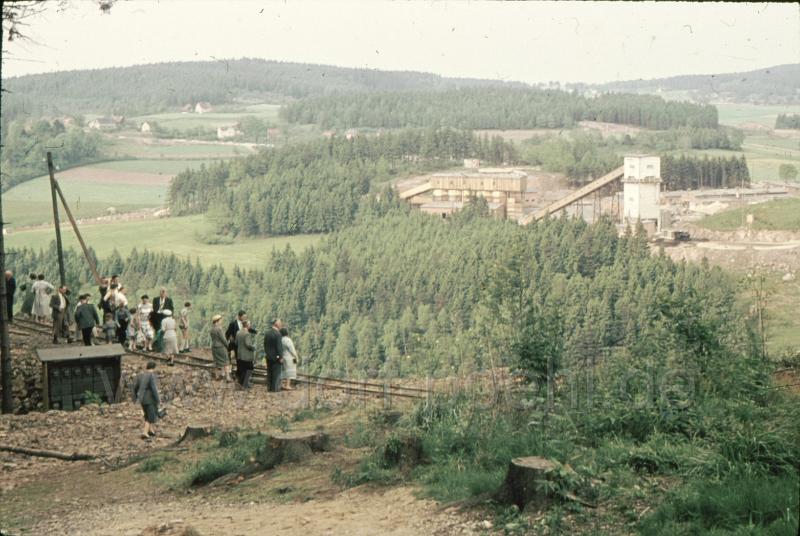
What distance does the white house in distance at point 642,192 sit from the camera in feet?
202

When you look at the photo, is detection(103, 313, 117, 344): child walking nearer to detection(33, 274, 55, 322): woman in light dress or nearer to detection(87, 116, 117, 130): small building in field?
detection(33, 274, 55, 322): woman in light dress

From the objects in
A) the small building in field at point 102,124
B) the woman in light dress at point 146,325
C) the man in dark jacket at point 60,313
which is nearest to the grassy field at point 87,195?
the small building in field at point 102,124

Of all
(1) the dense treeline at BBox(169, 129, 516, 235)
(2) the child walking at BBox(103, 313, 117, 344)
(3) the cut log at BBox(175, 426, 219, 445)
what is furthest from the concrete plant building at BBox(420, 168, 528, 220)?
(3) the cut log at BBox(175, 426, 219, 445)

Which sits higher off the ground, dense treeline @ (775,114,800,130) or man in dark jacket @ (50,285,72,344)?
dense treeline @ (775,114,800,130)

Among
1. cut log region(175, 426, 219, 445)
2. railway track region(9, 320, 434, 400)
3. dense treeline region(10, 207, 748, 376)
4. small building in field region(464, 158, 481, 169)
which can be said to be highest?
small building in field region(464, 158, 481, 169)

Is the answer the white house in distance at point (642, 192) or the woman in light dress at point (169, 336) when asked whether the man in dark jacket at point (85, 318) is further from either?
the white house in distance at point (642, 192)

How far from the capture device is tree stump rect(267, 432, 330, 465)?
941cm

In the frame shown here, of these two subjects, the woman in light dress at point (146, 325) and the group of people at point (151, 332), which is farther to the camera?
the woman in light dress at point (146, 325)

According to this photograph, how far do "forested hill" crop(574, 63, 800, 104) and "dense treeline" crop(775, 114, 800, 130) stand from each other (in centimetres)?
172

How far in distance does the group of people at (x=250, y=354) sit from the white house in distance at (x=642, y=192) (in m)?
47.1

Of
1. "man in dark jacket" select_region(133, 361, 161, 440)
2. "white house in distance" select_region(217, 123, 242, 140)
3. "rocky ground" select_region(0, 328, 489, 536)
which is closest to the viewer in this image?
"rocky ground" select_region(0, 328, 489, 536)

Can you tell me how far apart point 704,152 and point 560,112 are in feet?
80.8

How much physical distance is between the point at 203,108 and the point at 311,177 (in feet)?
50.3

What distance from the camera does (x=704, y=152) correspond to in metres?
81.6
